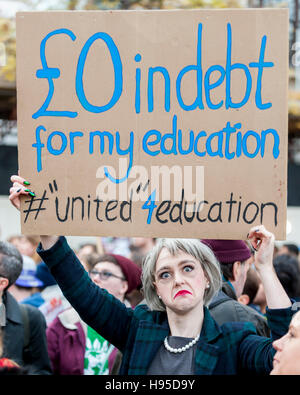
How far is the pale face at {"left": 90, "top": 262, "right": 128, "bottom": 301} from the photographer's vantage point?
4367 mm

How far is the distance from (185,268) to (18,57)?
106 cm

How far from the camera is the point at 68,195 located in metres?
2.69

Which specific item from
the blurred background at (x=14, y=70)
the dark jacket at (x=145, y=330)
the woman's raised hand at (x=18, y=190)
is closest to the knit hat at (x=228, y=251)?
the dark jacket at (x=145, y=330)

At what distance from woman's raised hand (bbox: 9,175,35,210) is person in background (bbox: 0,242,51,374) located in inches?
44.1

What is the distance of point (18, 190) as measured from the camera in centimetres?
266

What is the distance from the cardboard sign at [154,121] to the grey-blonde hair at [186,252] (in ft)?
0.65

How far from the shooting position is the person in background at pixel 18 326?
373 centimetres

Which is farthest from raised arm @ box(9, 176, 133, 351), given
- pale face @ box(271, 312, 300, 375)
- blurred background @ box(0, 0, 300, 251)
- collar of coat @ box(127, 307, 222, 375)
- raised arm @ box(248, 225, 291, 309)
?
blurred background @ box(0, 0, 300, 251)

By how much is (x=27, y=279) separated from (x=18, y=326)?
1449 mm

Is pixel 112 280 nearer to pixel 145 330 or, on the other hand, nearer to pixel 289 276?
pixel 289 276

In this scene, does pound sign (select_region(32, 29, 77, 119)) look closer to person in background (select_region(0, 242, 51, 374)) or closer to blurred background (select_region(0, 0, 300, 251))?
person in background (select_region(0, 242, 51, 374))

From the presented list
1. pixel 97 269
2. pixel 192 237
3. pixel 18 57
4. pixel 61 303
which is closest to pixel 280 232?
pixel 192 237

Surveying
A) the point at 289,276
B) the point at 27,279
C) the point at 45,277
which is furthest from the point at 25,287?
the point at 289,276

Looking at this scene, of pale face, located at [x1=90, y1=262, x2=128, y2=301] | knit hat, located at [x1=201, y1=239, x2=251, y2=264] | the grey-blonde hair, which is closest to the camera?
the grey-blonde hair
